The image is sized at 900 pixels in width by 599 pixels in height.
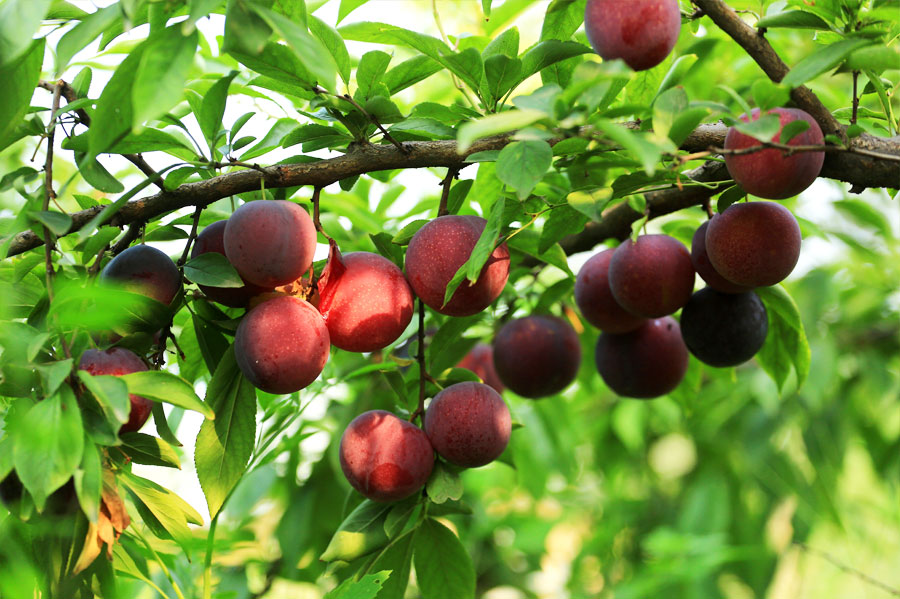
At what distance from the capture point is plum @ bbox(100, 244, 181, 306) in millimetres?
887

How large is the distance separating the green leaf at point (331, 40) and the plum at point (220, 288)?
222 millimetres

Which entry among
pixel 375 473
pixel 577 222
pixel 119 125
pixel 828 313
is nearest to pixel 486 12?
pixel 577 222

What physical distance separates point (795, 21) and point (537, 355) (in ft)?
2.12

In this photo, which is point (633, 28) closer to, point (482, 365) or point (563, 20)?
point (563, 20)

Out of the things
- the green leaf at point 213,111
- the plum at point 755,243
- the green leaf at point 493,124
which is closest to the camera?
the green leaf at point 493,124

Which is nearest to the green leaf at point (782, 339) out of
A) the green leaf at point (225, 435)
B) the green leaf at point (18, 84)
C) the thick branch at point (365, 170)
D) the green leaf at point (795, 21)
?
the thick branch at point (365, 170)

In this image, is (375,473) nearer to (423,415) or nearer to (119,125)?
(423,415)

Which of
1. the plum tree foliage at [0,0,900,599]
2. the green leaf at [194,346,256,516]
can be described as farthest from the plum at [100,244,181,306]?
the green leaf at [194,346,256,516]

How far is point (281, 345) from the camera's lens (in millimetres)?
862

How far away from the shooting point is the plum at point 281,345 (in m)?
0.86

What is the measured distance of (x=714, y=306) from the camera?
44.7 inches

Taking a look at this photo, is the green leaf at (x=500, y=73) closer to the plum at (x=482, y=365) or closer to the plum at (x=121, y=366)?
the plum at (x=121, y=366)

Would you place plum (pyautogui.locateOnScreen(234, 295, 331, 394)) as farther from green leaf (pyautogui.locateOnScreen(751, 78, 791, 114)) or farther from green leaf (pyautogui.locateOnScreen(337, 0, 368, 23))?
green leaf (pyautogui.locateOnScreen(751, 78, 791, 114))

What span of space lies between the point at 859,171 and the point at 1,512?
1.00m
